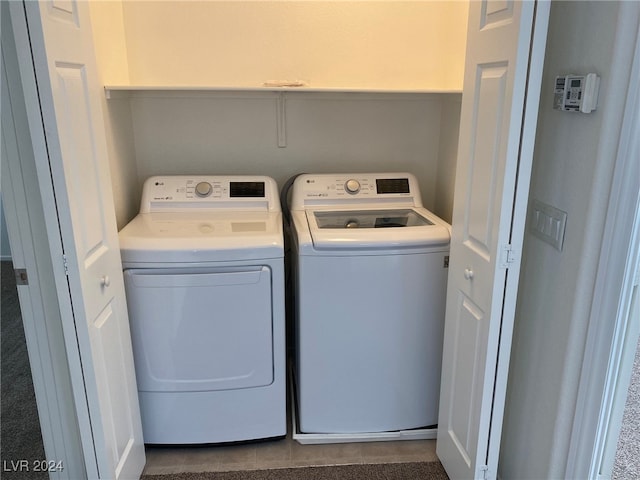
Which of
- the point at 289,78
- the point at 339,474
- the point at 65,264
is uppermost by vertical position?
the point at 289,78

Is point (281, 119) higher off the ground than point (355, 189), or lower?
higher

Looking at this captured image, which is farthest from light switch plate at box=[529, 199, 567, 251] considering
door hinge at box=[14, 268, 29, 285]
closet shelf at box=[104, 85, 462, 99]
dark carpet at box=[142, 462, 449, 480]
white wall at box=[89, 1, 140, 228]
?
white wall at box=[89, 1, 140, 228]

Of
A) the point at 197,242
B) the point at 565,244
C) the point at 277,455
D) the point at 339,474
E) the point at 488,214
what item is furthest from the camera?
the point at 277,455

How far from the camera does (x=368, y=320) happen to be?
6.52 feet

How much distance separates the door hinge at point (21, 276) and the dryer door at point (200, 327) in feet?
1.38

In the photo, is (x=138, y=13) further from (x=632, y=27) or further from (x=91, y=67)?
(x=632, y=27)

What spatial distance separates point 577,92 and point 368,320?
1110 mm

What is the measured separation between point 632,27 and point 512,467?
1413 mm

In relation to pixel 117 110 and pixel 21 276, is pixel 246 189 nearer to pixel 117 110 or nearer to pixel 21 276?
pixel 117 110

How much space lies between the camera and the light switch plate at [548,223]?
4.55ft

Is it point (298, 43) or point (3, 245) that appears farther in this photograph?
point (298, 43)

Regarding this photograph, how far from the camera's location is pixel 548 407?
4.85ft

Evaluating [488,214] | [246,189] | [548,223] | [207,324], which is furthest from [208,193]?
[548,223]

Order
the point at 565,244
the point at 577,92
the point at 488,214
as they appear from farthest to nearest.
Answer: the point at 488,214 → the point at 565,244 → the point at 577,92
